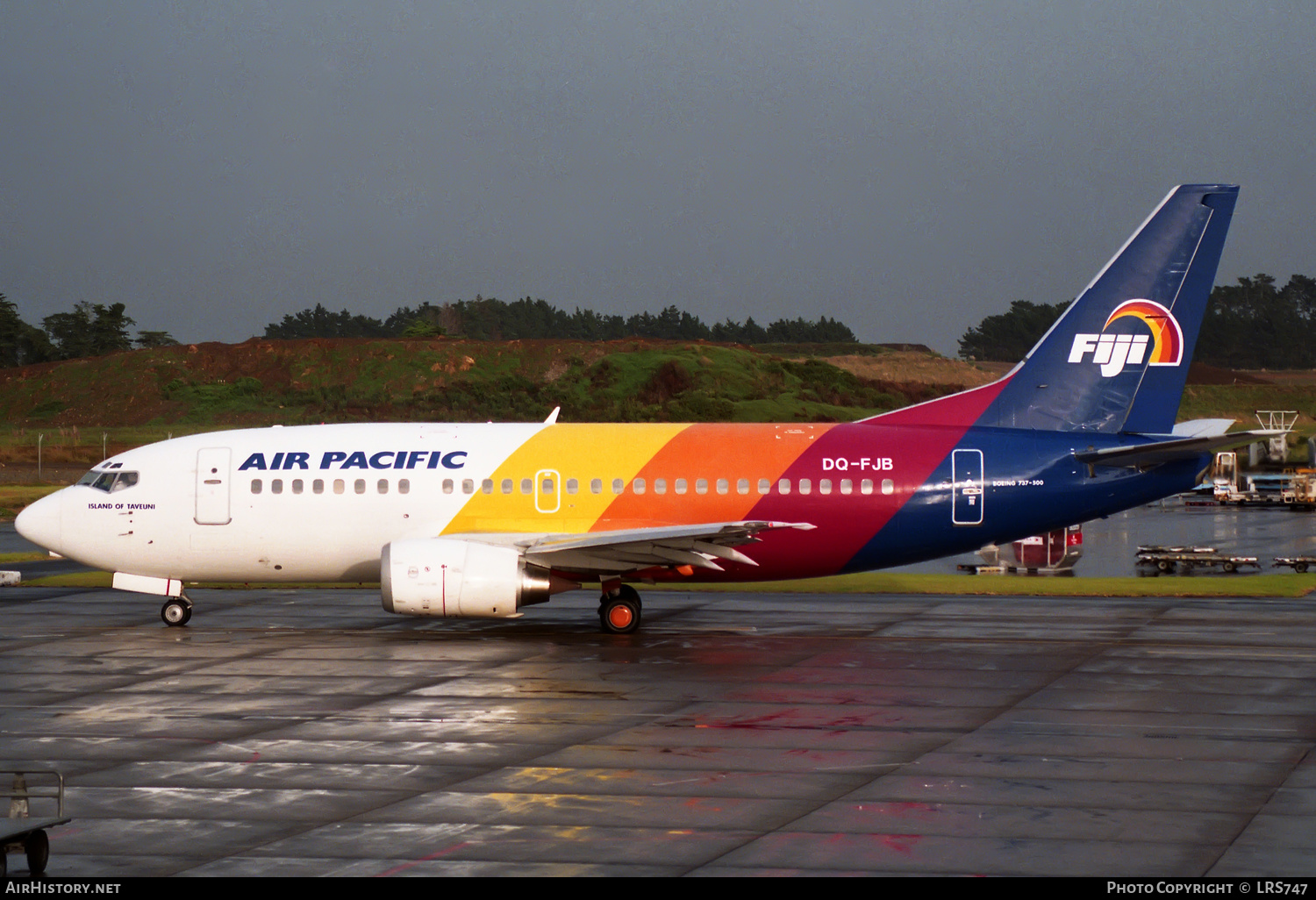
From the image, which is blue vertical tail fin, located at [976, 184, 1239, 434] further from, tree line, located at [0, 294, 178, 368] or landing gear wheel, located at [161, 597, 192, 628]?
tree line, located at [0, 294, 178, 368]

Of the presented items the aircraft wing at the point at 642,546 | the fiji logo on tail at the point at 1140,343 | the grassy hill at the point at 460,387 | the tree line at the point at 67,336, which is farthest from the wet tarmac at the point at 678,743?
the tree line at the point at 67,336

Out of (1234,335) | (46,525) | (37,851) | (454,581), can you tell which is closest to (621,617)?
(454,581)

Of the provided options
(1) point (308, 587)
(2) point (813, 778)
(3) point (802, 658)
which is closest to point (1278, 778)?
(2) point (813, 778)

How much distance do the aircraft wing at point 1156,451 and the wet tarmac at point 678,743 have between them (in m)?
3.35

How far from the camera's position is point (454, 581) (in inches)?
951

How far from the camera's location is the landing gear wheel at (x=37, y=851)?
10.7 metres

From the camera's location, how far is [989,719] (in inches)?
701

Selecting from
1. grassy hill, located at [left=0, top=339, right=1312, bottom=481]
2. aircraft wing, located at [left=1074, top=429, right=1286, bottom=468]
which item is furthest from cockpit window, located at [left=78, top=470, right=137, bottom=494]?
grassy hill, located at [left=0, top=339, right=1312, bottom=481]

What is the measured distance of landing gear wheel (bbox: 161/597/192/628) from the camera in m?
27.3

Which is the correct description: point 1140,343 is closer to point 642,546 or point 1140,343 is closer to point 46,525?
point 642,546

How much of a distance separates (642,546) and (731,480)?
282cm

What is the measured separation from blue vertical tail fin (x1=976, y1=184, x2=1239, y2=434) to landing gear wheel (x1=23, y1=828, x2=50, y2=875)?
66.8 feet
